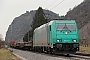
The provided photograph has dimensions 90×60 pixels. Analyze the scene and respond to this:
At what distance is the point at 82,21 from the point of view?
11906 cm

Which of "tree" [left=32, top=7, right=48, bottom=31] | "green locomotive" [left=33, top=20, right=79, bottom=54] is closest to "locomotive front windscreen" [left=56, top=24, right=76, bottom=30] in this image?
"green locomotive" [left=33, top=20, right=79, bottom=54]

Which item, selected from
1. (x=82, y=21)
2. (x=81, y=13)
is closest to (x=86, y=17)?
(x=82, y=21)

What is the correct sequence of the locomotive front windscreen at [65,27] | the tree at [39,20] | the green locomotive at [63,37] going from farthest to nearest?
the tree at [39,20] → the locomotive front windscreen at [65,27] → the green locomotive at [63,37]

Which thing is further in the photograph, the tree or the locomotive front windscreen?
the tree

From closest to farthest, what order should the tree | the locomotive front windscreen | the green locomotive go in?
the green locomotive
the locomotive front windscreen
the tree

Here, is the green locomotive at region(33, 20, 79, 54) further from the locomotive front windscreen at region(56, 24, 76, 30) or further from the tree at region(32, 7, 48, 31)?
the tree at region(32, 7, 48, 31)

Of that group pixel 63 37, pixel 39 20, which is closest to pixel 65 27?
pixel 63 37

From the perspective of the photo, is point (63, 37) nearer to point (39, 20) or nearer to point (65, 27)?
point (65, 27)

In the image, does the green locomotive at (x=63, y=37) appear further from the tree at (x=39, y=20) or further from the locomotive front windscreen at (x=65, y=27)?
the tree at (x=39, y=20)

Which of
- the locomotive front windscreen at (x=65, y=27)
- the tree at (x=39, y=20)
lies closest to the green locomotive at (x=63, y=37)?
the locomotive front windscreen at (x=65, y=27)

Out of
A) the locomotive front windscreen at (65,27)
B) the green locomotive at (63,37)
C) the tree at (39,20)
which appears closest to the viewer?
the green locomotive at (63,37)

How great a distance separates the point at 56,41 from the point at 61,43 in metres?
0.52

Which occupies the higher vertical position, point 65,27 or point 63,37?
point 65,27

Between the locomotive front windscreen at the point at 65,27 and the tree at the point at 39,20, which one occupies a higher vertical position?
the tree at the point at 39,20
